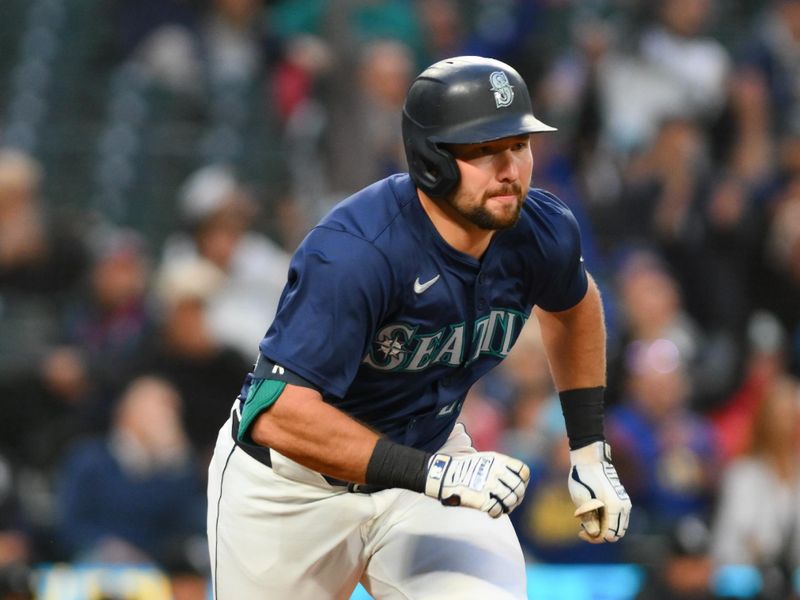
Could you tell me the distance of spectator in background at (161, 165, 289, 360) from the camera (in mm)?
8797

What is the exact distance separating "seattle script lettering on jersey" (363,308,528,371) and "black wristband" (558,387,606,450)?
398mm

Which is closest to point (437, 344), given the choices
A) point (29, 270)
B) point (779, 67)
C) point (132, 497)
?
point (132, 497)

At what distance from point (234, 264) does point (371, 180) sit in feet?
3.73

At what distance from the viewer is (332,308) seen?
3.87 metres

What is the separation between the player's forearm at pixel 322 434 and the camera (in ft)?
12.7

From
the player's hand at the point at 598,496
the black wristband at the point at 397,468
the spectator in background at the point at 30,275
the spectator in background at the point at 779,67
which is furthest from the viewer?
the spectator in background at the point at 779,67

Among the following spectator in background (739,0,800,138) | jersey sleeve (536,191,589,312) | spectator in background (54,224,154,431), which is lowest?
spectator in background (54,224,154,431)

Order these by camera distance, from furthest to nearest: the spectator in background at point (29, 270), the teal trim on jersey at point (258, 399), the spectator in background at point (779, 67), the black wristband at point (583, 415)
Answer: the spectator in background at point (779, 67)
the spectator in background at point (29, 270)
the black wristband at point (583, 415)
the teal trim on jersey at point (258, 399)

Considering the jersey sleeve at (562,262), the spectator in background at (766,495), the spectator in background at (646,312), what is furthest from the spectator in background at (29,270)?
the jersey sleeve at (562,262)

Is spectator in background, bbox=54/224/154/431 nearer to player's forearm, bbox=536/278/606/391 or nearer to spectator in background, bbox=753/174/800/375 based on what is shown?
spectator in background, bbox=753/174/800/375

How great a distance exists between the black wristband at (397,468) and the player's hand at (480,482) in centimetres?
3

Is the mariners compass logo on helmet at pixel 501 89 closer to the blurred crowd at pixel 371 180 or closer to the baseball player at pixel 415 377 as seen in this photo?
the baseball player at pixel 415 377

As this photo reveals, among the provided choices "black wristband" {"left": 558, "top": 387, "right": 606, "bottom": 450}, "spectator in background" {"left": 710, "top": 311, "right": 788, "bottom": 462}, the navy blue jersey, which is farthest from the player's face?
"spectator in background" {"left": 710, "top": 311, "right": 788, "bottom": 462}

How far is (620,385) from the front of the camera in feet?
27.2
